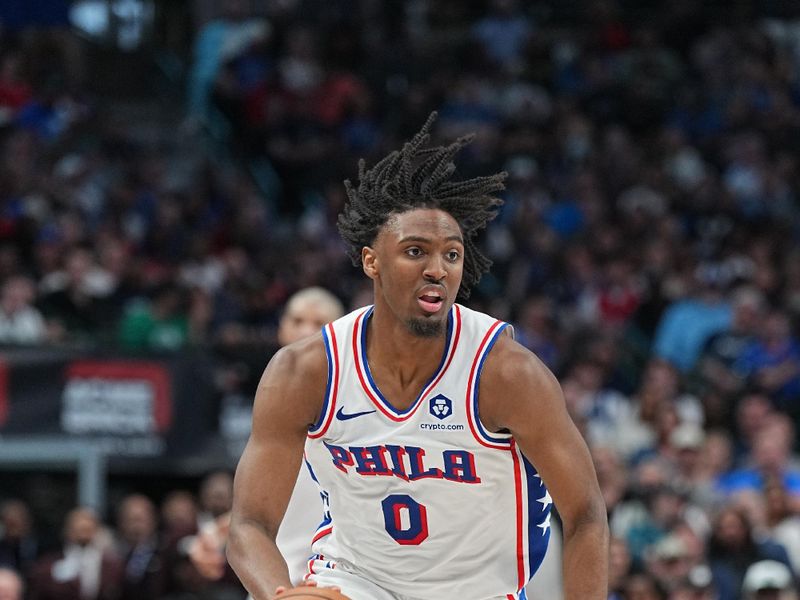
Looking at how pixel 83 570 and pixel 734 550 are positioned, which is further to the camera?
pixel 83 570

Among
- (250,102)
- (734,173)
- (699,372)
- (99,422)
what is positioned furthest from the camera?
(250,102)

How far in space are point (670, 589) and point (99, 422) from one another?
475 centimetres

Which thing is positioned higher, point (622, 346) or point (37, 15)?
point (37, 15)

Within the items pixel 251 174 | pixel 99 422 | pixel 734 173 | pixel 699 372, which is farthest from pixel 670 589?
pixel 251 174

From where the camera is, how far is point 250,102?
17.0 metres

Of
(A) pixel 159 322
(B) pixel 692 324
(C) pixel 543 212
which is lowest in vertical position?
(B) pixel 692 324

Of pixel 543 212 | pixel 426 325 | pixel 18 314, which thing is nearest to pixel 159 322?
pixel 18 314

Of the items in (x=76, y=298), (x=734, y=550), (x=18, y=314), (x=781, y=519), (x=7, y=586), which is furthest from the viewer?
(x=76, y=298)

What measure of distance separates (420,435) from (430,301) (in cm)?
40

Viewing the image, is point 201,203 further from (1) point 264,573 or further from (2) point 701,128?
(1) point 264,573

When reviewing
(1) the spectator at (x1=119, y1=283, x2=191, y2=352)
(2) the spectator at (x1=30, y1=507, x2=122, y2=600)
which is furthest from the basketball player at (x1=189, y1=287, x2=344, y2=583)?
(1) the spectator at (x1=119, y1=283, x2=191, y2=352)

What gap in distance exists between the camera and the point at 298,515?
233 inches

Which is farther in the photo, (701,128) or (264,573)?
(701,128)

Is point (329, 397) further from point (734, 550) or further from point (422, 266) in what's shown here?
point (734, 550)
